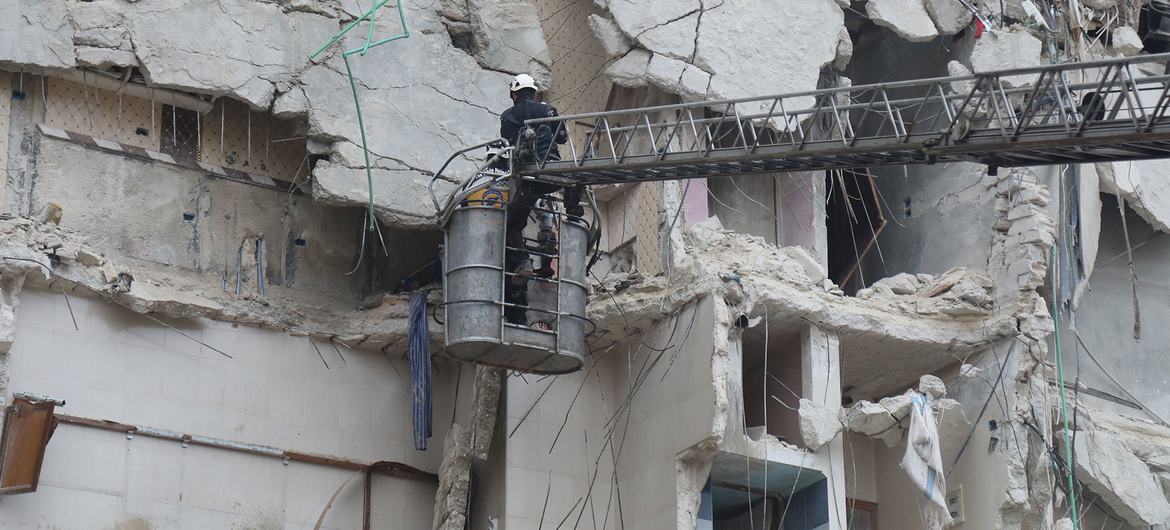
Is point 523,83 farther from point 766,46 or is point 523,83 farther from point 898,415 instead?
point 898,415

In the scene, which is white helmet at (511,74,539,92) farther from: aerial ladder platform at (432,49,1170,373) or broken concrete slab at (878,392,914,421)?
broken concrete slab at (878,392,914,421)

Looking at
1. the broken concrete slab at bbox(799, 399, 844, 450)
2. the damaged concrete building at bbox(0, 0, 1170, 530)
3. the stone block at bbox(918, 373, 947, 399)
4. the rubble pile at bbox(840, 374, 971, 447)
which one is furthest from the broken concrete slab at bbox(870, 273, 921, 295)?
the broken concrete slab at bbox(799, 399, 844, 450)

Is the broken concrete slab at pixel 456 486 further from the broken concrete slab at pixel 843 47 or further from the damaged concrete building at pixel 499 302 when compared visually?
the broken concrete slab at pixel 843 47

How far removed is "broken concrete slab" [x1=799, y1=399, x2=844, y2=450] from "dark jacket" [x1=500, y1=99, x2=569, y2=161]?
350 centimetres

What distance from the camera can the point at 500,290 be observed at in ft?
61.5

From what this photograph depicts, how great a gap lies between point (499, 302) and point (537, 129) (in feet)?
5.90

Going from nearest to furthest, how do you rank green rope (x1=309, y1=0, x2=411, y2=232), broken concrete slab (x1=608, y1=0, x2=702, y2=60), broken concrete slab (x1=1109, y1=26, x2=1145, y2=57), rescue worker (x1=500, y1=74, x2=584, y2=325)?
rescue worker (x1=500, y1=74, x2=584, y2=325) → green rope (x1=309, y1=0, x2=411, y2=232) → broken concrete slab (x1=608, y1=0, x2=702, y2=60) → broken concrete slab (x1=1109, y1=26, x2=1145, y2=57)

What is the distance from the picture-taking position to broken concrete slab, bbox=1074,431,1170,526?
21.5 meters

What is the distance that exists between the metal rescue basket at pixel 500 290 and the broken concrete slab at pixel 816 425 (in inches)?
91.7

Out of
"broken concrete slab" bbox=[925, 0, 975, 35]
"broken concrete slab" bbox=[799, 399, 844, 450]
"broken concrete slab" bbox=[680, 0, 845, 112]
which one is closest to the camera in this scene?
"broken concrete slab" bbox=[799, 399, 844, 450]

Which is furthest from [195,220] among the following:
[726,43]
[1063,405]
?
[1063,405]

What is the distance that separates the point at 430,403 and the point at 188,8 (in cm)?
471

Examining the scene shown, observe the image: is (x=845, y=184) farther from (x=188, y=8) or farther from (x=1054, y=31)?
(x=188, y=8)

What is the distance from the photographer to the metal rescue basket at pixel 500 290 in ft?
61.3
